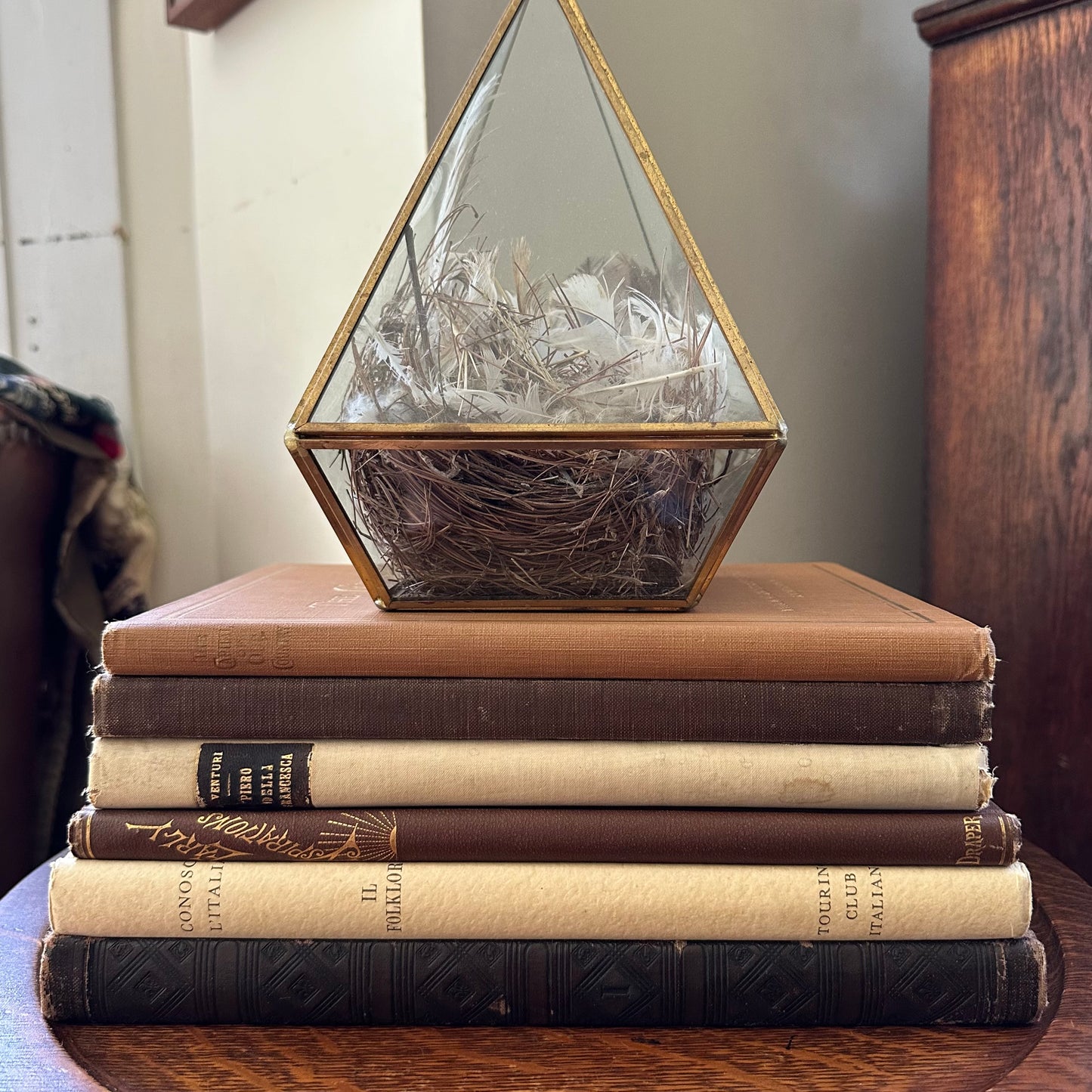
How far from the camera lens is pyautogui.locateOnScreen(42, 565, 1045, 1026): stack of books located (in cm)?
38

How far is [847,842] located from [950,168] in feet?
1.73

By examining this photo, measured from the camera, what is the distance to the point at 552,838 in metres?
0.39

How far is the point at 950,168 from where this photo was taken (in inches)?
27.1

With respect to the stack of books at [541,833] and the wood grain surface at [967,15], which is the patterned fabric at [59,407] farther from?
the wood grain surface at [967,15]

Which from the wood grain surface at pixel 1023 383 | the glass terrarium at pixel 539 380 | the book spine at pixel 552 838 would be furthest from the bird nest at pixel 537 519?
the wood grain surface at pixel 1023 383

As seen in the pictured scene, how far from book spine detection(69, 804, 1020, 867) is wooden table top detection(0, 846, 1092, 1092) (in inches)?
2.7

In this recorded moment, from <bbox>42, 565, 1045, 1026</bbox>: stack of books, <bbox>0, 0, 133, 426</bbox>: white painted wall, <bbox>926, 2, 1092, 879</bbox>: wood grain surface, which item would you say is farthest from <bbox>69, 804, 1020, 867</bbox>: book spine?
<bbox>0, 0, 133, 426</bbox>: white painted wall

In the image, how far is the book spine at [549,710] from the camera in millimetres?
393

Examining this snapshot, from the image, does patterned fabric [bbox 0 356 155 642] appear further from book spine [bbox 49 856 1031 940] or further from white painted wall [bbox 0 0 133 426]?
book spine [bbox 49 856 1031 940]

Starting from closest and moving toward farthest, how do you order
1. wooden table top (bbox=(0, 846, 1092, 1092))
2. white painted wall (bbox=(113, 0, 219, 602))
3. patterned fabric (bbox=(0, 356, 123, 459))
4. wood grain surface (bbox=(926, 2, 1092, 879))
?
wooden table top (bbox=(0, 846, 1092, 1092)), wood grain surface (bbox=(926, 2, 1092, 879)), patterned fabric (bbox=(0, 356, 123, 459)), white painted wall (bbox=(113, 0, 219, 602))

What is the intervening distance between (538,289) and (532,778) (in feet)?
0.71

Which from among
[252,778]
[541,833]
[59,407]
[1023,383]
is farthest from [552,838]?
[59,407]

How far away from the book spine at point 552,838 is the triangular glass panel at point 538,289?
0.17 metres

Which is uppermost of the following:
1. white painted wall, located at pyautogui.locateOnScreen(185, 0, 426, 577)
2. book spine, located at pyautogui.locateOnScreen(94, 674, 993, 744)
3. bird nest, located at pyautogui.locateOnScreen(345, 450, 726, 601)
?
white painted wall, located at pyautogui.locateOnScreen(185, 0, 426, 577)
